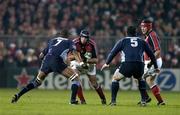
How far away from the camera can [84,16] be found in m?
36.4

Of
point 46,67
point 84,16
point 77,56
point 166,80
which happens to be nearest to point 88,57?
point 77,56

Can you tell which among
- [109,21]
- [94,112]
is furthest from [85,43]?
[109,21]

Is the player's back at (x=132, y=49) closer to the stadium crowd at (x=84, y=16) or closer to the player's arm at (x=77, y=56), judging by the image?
the player's arm at (x=77, y=56)

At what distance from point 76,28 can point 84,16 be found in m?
1.00

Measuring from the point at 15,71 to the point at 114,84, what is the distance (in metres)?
14.2

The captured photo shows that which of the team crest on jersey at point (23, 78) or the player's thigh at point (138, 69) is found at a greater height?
the team crest on jersey at point (23, 78)

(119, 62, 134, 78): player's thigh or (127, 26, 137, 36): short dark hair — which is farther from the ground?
(127, 26, 137, 36): short dark hair

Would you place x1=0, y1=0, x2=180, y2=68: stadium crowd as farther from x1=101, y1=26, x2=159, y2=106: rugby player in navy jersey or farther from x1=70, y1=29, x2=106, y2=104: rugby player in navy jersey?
x1=101, y1=26, x2=159, y2=106: rugby player in navy jersey

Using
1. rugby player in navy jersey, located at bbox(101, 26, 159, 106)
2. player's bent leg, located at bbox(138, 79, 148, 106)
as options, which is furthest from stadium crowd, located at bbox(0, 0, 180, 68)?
rugby player in navy jersey, located at bbox(101, 26, 159, 106)

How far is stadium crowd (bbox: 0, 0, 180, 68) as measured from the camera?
35469 mm

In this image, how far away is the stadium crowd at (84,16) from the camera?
3547cm

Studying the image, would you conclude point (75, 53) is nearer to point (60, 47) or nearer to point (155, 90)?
point (60, 47)

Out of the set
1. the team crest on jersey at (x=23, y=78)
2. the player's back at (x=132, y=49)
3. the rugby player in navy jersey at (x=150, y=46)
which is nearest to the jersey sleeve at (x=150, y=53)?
the player's back at (x=132, y=49)

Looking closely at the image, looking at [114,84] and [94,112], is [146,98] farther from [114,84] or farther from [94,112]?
[94,112]
